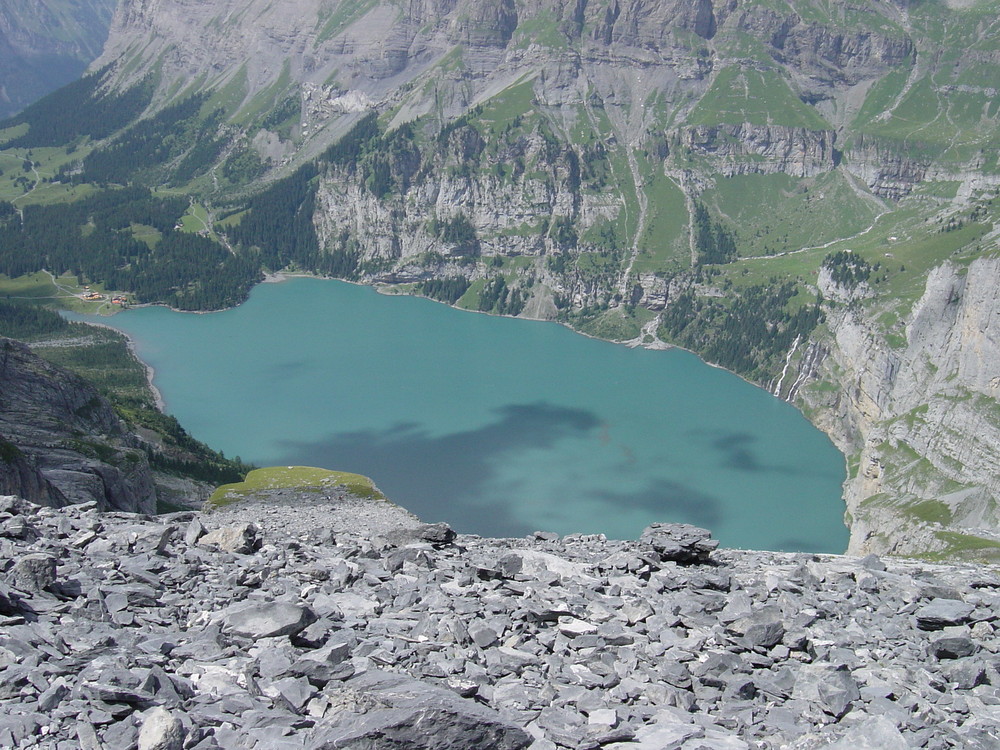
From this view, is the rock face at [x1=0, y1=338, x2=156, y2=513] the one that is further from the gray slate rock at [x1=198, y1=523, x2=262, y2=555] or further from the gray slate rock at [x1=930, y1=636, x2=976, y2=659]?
the gray slate rock at [x1=930, y1=636, x2=976, y2=659]

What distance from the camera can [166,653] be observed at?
Result: 1697 centimetres

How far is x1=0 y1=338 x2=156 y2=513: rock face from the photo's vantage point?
58.4 meters

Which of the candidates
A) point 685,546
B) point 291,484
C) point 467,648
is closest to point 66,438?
point 291,484

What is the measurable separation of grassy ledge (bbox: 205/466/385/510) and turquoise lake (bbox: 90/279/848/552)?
24879 millimetres

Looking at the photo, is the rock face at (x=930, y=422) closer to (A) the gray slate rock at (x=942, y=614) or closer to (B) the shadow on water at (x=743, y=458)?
(B) the shadow on water at (x=743, y=458)

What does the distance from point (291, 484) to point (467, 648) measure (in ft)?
173

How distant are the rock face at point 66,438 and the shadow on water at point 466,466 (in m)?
36.4

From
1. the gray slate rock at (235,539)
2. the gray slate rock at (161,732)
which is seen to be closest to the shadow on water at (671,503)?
the gray slate rock at (235,539)

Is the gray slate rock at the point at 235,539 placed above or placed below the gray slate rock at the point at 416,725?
below

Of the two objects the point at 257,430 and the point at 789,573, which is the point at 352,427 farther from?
the point at 789,573

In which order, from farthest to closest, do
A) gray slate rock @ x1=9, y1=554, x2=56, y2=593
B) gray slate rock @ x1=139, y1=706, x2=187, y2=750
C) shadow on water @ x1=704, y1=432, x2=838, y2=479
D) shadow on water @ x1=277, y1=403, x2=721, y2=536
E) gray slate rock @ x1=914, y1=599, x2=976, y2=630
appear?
shadow on water @ x1=704, y1=432, x2=838, y2=479 → shadow on water @ x1=277, y1=403, x2=721, y2=536 → gray slate rock @ x1=914, y1=599, x2=976, y2=630 → gray slate rock @ x1=9, y1=554, x2=56, y2=593 → gray slate rock @ x1=139, y1=706, x2=187, y2=750

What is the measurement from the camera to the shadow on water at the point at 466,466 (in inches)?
4080

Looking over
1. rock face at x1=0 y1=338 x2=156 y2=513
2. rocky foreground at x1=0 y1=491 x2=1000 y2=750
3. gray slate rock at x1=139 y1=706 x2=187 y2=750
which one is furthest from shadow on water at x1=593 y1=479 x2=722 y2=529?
gray slate rock at x1=139 y1=706 x2=187 y2=750

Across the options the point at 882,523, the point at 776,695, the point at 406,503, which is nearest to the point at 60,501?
the point at 776,695
